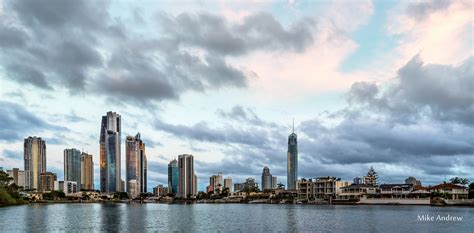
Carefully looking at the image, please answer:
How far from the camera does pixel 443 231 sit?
8694 cm

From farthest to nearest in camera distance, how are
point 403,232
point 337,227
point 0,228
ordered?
point 337,227, point 0,228, point 403,232

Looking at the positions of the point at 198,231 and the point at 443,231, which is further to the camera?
the point at 198,231

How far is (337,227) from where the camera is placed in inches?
3910

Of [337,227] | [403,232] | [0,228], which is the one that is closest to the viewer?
[403,232]

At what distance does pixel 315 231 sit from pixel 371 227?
534 inches

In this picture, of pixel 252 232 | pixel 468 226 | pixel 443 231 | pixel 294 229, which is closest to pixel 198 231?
pixel 252 232

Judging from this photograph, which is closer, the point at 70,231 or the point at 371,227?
the point at 70,231

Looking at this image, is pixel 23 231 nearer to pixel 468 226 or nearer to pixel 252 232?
pixel 252 232

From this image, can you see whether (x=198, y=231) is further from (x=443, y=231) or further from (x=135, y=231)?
(x=443, y=231)

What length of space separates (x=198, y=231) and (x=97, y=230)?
1937 centimetres

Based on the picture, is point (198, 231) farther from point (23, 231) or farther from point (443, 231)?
point (443, 231)

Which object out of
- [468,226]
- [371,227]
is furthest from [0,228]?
[468,226]

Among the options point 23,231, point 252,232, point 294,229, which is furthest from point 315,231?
point 23,231

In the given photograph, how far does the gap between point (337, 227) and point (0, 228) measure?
2615 inches
